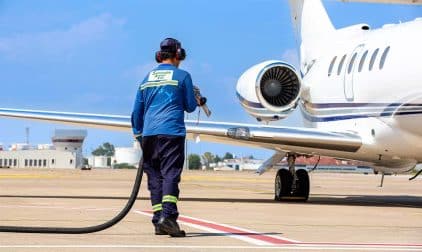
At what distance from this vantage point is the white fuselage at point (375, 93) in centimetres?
1549

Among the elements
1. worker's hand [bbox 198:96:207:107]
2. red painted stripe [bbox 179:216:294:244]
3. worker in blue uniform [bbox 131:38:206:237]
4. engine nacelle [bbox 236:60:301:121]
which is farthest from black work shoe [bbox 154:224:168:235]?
engine nacelle [bbox 236:60:301:121]

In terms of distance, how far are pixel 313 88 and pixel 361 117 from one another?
2851 mm

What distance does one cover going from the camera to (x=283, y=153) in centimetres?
1959

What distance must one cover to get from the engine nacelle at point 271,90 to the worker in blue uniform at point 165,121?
9.08 metres

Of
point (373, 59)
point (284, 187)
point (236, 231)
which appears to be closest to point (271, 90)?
point (284, 187)

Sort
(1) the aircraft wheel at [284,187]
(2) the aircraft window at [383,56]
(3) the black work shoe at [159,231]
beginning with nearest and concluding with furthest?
(3) the black work shoe at [159,231]
(2) the aircraft window at [383,56]
(1) the aircraft wheel at [284,187]

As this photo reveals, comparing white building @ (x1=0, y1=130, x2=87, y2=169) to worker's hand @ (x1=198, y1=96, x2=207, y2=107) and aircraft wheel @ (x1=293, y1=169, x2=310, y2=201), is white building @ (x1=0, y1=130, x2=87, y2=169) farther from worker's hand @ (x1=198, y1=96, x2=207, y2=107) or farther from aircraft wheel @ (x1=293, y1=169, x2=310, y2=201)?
worker's hand @ (x1=198, y1=96, x2=207, y2=107)

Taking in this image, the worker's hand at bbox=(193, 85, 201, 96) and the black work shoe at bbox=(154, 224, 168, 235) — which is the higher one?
the worker's hand at bbox=(193, 85, 201, 96)

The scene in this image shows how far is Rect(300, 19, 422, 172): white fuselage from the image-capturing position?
50.8ft

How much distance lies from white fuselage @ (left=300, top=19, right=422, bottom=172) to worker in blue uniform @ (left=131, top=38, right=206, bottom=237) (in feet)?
23.1

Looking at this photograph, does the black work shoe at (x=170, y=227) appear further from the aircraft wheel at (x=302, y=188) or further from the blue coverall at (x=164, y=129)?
the aircraft wheel at (x=302, y=188)

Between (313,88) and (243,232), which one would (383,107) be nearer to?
(313,88)

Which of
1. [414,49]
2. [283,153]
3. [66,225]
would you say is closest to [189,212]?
[66,225]

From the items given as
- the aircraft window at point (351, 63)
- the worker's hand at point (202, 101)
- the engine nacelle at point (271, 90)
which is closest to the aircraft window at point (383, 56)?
the aircraft window at point (351, 63)
